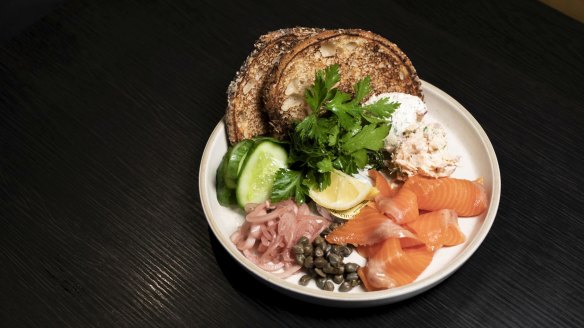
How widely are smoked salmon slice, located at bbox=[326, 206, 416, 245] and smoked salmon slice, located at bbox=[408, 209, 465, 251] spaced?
0.07 meters

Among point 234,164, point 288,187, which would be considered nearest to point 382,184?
point 288,187

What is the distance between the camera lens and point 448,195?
2.74m

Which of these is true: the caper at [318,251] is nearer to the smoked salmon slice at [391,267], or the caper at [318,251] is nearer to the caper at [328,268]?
the caper at [328,268]

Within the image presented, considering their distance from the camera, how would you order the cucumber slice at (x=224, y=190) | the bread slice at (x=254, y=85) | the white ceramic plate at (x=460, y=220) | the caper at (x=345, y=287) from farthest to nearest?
the bread slice at (x=254, y=85) < the cucumber slice at (x=224, y=190) < the caper at (x=345, y=287) < the white ceramic plate at (x=460, y=220)

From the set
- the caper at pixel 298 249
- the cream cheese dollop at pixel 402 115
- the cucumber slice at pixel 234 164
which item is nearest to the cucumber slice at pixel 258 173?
the cucumber slice at pixel 234 164

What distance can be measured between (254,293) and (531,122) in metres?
1.83

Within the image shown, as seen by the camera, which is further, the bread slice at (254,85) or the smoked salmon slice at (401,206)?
the bread slice at (254,85)

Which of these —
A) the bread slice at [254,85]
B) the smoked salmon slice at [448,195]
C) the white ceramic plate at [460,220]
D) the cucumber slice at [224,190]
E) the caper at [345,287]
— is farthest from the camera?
the bread slice at [254,85]

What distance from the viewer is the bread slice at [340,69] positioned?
291cm

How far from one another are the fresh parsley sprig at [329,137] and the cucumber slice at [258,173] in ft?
0.20

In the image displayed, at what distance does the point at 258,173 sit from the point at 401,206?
669mm

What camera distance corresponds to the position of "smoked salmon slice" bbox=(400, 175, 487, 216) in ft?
8.96

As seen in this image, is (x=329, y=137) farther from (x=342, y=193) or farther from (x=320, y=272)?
(x=320, y=272)

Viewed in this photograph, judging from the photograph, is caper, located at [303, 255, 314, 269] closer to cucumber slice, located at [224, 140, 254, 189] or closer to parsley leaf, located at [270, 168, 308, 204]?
parsley leaf, located at [270, 168, 308, 204]
